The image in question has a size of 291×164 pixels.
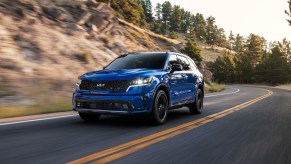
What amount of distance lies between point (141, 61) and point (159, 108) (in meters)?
1.50

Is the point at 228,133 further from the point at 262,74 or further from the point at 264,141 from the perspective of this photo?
the point at 262,74

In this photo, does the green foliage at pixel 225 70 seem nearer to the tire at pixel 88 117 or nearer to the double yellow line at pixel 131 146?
the tire at pixel 88 117

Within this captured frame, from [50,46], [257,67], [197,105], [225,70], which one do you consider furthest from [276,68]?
[197,105]

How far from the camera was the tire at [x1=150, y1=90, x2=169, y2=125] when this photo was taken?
8820mm

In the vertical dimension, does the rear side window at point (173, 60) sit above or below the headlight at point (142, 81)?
above

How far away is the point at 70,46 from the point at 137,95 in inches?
688

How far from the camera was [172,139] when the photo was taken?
23.7 ft

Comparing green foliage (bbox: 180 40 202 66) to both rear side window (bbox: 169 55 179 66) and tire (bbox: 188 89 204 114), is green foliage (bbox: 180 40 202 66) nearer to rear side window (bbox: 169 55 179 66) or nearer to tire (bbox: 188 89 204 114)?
tire (bbox: 188 89 204 114)

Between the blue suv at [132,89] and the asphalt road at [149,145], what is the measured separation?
381mm

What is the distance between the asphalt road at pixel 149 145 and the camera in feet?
18.2

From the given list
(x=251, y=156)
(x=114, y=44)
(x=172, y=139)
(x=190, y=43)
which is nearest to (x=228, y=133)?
(x=172, y=139)

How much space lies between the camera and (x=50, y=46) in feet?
76.4

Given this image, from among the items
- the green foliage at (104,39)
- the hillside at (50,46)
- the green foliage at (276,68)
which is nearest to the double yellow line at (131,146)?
the hillside at (50,46)

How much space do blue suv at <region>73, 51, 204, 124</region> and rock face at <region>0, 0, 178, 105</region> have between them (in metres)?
6.43
